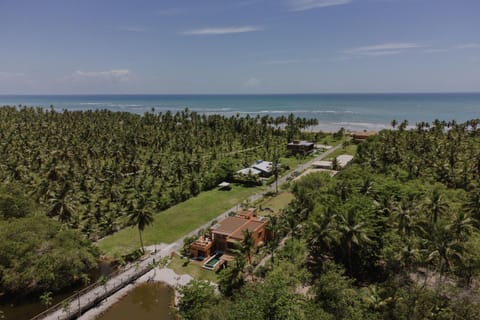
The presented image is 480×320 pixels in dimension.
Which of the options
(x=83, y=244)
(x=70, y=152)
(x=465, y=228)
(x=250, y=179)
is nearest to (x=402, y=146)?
(x=250, y=179)

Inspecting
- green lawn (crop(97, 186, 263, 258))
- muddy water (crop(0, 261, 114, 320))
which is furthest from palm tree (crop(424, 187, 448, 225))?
muddy water (crop(0, 261, 114, 320))

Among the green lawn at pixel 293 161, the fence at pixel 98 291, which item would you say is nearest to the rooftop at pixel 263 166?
the green lawn at pixel 293 161

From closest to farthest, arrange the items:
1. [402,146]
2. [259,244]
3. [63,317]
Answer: [63,317] < [259,244] < [402,146]

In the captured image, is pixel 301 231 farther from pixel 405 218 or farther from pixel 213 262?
pixel 405 218

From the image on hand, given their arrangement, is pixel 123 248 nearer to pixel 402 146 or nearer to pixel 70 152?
pixel 70 152

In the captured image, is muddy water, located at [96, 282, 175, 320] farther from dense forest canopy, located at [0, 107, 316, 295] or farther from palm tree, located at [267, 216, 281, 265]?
palm tree, located at [267, 216, 281, 265]

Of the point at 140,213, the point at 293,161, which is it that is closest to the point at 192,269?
the point at 140,213
